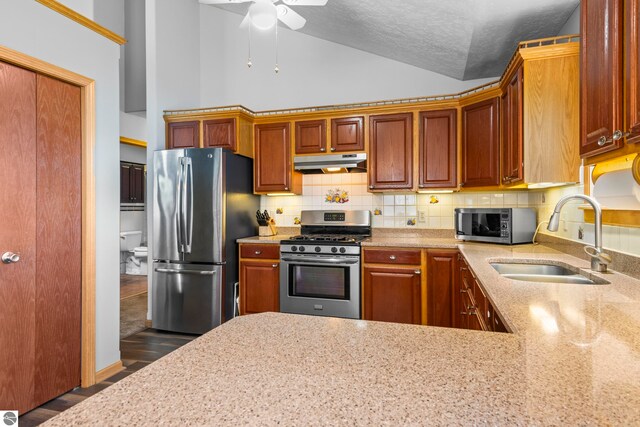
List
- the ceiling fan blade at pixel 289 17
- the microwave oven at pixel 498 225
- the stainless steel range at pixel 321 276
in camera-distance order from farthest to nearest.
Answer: the stainless steel range at pixel 321 276 < the microwave oven at pixel 498 225 < the ceiling fan blade at pixel 289 17

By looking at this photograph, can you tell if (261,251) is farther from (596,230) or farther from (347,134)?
(596,230)

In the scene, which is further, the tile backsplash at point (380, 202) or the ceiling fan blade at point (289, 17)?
the tile backsplash at point (380, 202)

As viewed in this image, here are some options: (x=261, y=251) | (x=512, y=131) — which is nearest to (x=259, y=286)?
(x=261, y=251)

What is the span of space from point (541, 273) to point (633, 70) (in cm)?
135

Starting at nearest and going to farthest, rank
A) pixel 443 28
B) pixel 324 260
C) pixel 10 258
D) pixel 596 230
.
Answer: pixel 596 230
pixel 10 258
pixel 443 28
pixel 324 260

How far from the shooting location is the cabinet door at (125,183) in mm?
6215

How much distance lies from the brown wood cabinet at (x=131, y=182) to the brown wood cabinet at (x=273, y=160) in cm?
365

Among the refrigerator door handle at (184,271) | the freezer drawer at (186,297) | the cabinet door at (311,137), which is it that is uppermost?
the cabinet door at (311,137)

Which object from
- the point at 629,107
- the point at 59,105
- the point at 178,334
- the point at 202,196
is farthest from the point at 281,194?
the point at 629,107

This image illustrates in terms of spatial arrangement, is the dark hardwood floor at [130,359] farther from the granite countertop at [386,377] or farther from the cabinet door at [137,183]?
the cabinet door at [137,183]

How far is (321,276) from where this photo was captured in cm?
333

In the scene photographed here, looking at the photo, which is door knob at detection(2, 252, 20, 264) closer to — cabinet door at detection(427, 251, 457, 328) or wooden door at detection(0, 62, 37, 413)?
wooden door at detection(0, 62, 37, 413)

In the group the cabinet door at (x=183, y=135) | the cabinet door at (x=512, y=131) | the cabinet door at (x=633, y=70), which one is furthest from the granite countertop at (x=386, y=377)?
the cabinet door at (x=183, y=135)

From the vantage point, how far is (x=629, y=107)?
1.00 meters
